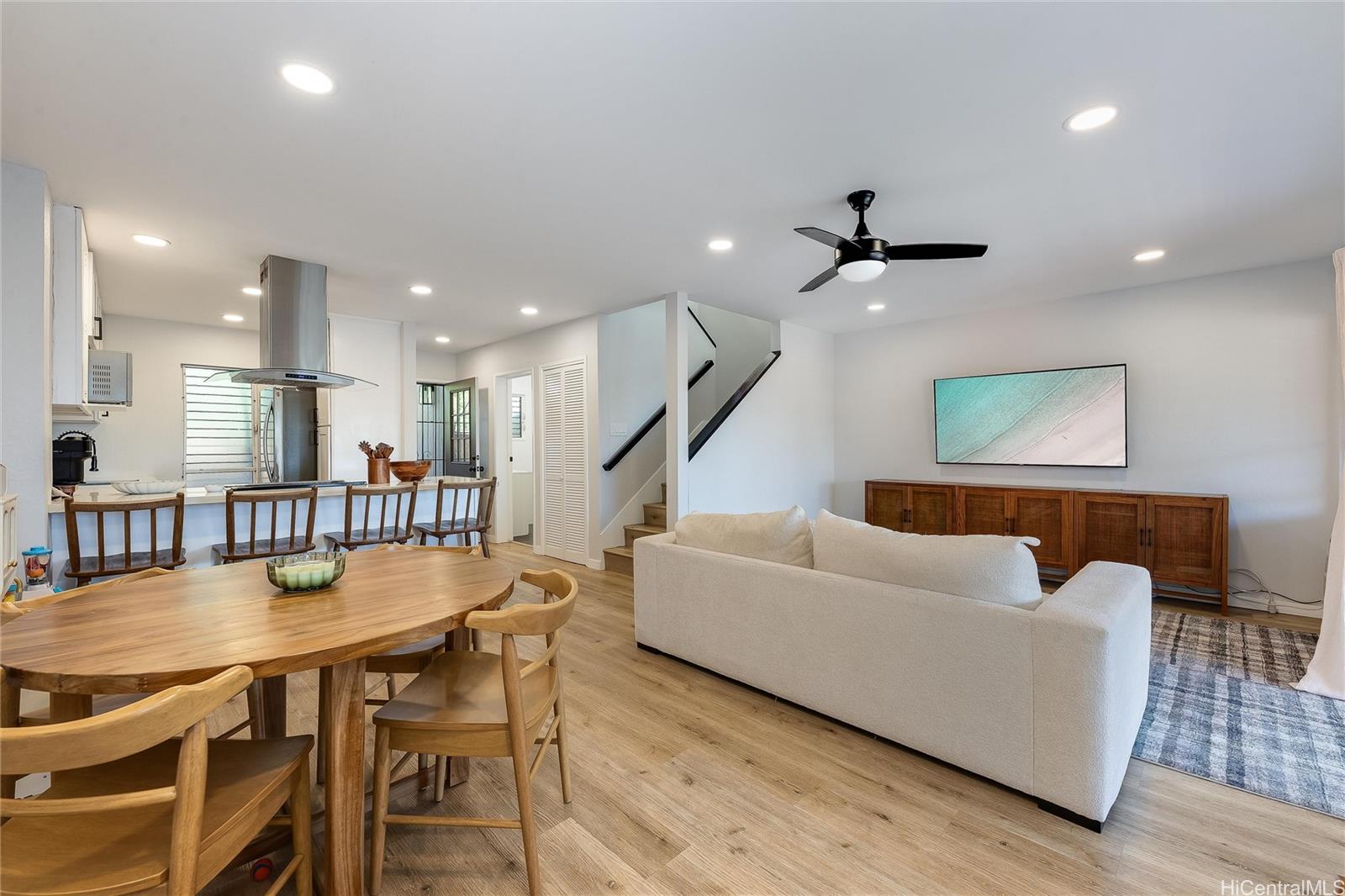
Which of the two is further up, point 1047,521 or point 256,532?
point 256,532

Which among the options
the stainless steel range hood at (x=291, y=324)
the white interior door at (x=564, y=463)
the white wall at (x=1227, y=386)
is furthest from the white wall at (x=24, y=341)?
the white wall at (x=1227, y=386)

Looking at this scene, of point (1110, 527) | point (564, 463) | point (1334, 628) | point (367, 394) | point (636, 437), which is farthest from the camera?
point (564, 463)

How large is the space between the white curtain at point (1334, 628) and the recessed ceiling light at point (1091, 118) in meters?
1.94

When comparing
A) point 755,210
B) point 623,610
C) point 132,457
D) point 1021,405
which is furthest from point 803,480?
point 132,457

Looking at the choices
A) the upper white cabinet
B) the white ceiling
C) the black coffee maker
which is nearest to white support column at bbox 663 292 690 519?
the white ceiling

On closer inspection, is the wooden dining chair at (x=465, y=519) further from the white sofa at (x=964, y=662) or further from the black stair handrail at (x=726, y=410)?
the white sofa at (x=964, y=662)

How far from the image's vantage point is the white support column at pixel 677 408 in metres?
4.67

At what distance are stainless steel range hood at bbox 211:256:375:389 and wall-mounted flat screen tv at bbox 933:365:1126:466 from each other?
5.45 meters

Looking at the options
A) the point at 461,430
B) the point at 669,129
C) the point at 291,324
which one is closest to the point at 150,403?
the point at 461,430

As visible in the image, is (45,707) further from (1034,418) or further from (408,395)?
(1034,418)

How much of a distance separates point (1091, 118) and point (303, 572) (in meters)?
3.20

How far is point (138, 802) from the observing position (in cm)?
92

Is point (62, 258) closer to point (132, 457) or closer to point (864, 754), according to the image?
point (132, 457)

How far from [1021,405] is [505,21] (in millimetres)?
5196
